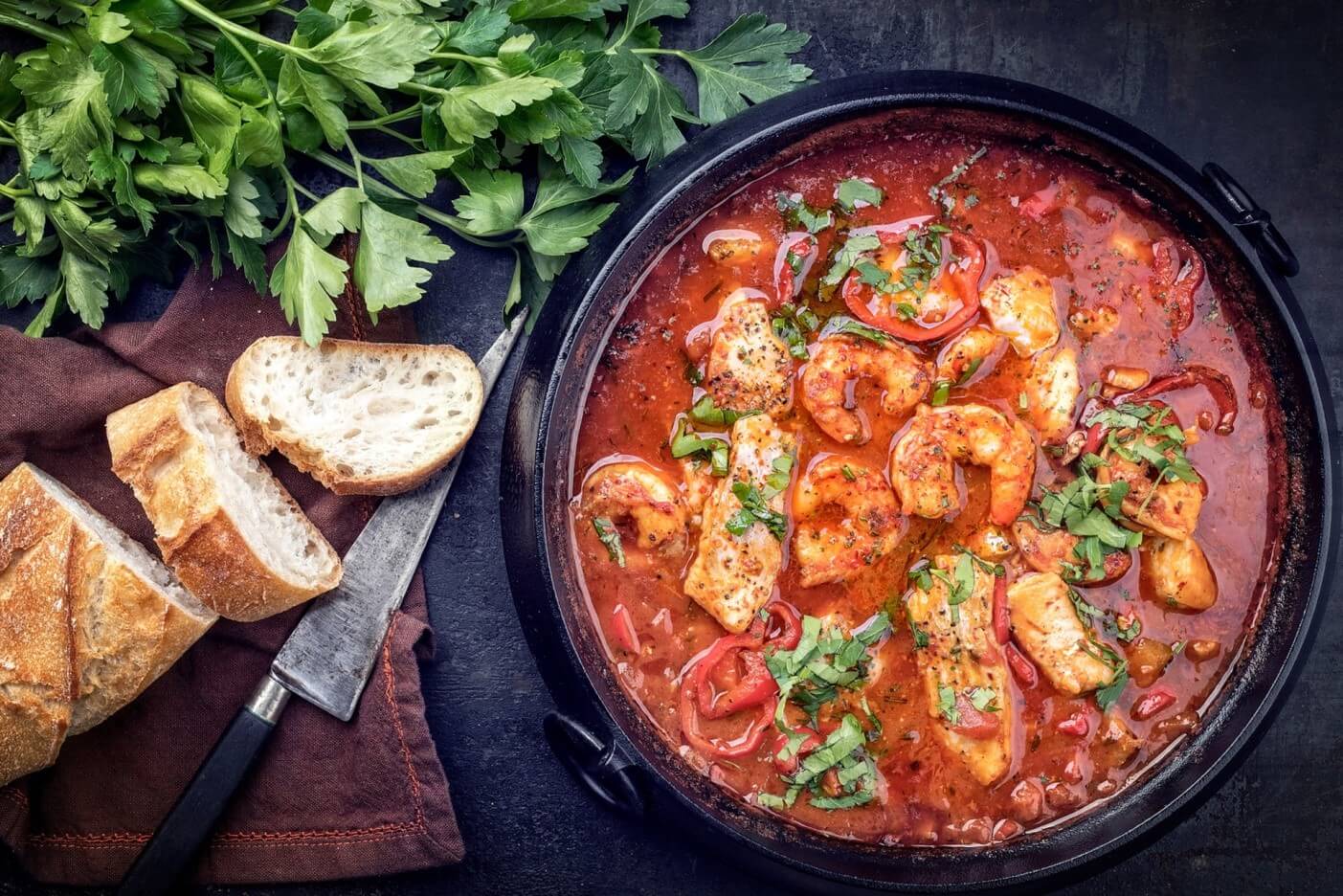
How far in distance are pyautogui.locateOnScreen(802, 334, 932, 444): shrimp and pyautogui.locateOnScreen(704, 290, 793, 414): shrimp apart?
75mm

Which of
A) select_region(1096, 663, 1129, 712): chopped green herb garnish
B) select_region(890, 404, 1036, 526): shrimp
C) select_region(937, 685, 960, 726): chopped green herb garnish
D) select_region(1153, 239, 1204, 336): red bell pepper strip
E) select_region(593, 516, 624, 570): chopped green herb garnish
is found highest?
select_region(1153, 239, 1204, 336): red bell pepper strip

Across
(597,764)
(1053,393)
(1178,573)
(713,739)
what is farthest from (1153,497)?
(597,764)

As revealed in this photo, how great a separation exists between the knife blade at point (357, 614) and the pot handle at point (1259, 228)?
70.6 inches

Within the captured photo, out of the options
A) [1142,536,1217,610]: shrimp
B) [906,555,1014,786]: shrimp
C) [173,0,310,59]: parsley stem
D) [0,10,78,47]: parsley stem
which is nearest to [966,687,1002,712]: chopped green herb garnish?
[906,555,1014,786]: shrimp

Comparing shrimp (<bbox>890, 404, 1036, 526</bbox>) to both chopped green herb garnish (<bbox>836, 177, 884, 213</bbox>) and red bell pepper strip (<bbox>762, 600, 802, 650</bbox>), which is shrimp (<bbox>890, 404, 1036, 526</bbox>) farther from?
chopped green herb garnish (<bbox>836, 177, 884, 213</bbox>)

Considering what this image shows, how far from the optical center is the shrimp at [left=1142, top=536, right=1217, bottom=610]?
93.7 inches

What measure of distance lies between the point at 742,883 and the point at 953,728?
0.82m

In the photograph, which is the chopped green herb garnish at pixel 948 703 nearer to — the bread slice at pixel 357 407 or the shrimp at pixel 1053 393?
the shrimp at pixel 1053 393

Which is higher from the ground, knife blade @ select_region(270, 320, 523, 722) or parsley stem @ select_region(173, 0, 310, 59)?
parsley stem @ select_region(173, 0, 310, 59)

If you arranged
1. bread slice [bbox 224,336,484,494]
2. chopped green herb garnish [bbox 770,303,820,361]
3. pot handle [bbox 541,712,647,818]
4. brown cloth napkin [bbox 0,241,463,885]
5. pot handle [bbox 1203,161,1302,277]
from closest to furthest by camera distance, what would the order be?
1. pot handle [bbox 541,712,647,818]
2. pot handle [bbox 1203,161,1302,277]
3. chopped green herb garnish [bbox 770,303,820,361]
4. bread slice [bbox 224,336,484,494]
5. brown cloth napkin [bbox 0,241,463,885]

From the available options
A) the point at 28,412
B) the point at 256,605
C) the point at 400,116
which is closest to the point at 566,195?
the point at 400,116

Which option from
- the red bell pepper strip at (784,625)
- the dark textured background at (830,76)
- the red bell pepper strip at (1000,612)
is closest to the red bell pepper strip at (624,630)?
the red bell pepper strip at (784,625)

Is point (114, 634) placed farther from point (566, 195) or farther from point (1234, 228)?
point (1234, 228)

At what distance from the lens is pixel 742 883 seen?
274 centimetres
